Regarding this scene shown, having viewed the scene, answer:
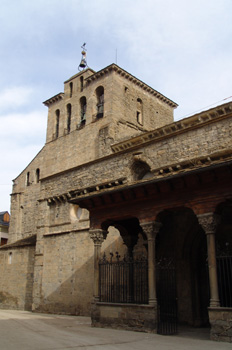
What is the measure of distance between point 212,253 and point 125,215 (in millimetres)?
3010

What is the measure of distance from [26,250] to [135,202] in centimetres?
1341

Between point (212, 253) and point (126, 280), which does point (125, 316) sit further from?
point (212, 253)

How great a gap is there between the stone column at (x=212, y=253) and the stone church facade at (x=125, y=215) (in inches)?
1.0

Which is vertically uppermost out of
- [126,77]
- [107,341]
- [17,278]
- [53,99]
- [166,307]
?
[53,99]

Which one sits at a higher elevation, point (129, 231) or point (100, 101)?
point (100, 101)

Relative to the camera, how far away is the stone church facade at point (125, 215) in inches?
377

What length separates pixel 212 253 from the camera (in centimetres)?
885

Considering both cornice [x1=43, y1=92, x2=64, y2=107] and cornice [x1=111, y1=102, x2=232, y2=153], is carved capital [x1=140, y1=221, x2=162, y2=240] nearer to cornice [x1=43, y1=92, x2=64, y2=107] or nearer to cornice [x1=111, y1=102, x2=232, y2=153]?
cornice [x1=111, y1=102, x2=232, y2=153]

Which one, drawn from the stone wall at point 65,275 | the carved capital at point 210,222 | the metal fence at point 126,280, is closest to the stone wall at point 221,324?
the carved capital at point 210,222

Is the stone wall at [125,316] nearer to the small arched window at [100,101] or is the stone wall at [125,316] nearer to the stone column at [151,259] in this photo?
the stone column at [151,259]

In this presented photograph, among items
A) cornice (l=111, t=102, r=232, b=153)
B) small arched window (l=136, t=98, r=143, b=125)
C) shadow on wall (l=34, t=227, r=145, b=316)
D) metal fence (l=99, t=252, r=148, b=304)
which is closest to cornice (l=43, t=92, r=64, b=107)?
small arched window (l=136, t=98, r=143, b=125)

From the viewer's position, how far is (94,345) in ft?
24.8

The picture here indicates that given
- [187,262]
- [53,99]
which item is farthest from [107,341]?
[53,99]

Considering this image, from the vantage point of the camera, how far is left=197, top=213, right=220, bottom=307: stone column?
28.2 ft
